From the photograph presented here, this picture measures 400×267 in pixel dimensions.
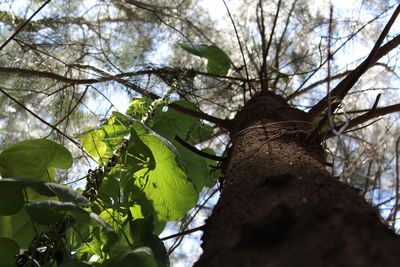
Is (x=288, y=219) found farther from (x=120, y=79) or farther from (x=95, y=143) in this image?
(x=120, y=79)

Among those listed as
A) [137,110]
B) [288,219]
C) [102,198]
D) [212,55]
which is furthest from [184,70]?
[288,219]

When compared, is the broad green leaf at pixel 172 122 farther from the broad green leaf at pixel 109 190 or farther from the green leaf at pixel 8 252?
the green leaf at pixel 8 252

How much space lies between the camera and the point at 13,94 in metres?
2.03

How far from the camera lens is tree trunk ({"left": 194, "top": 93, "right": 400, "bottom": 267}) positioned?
448 mm

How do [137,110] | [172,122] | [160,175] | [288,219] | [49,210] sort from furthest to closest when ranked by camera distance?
1. [172,122]
2. [137,110]
3. [160,175]
4. [49,210]
5. [288,219]

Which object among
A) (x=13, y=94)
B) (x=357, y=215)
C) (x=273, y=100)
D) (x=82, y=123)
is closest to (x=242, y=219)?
(x=357, y=215)

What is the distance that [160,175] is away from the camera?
1.25 m

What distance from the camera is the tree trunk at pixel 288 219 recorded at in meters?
0.45

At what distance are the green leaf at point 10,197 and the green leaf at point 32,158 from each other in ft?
0.42

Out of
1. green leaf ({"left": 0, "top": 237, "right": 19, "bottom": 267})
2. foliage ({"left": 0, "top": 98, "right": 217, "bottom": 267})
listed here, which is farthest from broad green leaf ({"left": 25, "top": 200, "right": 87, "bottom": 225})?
green leaf ({"left": 0, "top": 237, "right": 19, "bottom": 267})

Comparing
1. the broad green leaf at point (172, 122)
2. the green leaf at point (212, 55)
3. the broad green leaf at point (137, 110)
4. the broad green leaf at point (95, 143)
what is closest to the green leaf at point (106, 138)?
the broad green leaf at point (95, 143)

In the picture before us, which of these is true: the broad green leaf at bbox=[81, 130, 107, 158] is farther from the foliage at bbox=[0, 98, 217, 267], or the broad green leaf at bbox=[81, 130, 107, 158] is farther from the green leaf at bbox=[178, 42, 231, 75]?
the green leaf at bbox=[178, 42, 231, 75]

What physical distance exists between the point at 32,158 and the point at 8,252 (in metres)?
0.21

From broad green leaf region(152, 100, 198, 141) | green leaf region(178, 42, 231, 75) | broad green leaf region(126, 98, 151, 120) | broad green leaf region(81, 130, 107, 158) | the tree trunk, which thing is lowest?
the tree trunk
